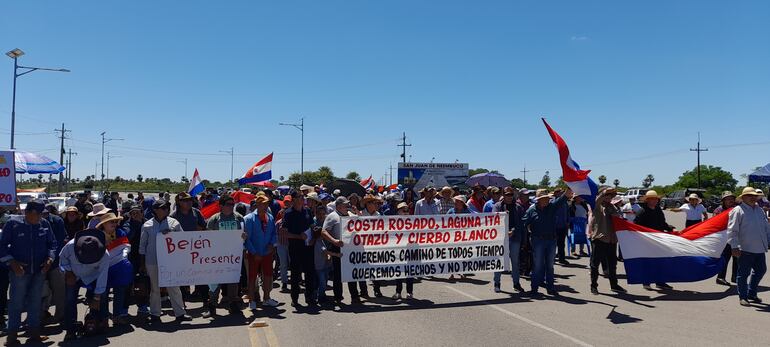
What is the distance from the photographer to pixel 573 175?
32.2ft

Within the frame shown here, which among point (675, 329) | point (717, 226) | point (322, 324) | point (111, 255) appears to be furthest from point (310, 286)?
point (717, 226)

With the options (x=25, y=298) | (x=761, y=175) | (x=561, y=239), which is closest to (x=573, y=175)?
(x=561, y=239)

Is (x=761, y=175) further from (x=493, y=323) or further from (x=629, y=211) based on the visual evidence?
(x=493, y=323)

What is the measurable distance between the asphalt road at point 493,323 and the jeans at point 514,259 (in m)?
0.30

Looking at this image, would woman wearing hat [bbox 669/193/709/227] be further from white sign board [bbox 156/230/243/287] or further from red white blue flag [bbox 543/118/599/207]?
white sign board [bbox 156/230/243/287]

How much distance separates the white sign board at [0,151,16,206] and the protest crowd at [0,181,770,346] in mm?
524

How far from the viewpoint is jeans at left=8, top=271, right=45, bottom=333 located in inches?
274

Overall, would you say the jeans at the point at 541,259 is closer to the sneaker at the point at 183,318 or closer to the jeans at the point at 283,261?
the jeans at the point at 283,261

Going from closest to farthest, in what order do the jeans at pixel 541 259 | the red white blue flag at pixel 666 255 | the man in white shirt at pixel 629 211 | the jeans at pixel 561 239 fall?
the jeans at pixel 541 259, the red white blue flag at pixel 666 255, the jeans at pixel 561 239, the man in white shirt at pixel 629 211

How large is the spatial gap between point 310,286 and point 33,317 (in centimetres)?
383

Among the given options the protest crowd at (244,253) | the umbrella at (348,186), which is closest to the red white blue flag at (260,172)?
the umbrella at (348,186)

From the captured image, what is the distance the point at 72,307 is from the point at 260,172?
519 inches

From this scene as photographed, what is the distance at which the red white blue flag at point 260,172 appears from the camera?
20125 mm

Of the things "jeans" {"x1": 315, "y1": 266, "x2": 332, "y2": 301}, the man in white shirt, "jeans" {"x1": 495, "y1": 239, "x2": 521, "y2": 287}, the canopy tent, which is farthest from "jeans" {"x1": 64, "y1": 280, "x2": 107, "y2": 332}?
the canopy tent
